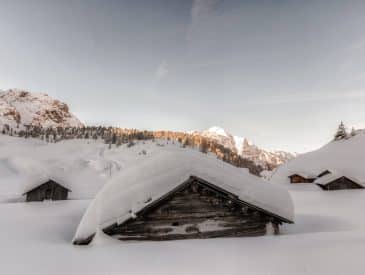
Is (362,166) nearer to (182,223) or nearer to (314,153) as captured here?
(314,153)

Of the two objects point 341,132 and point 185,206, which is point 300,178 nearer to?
point 341,132

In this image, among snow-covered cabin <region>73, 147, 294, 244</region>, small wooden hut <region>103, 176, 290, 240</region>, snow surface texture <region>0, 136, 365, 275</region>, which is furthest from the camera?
small wooden hut <region>103, 176, 290, 240</region>

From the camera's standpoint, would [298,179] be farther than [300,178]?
Yes

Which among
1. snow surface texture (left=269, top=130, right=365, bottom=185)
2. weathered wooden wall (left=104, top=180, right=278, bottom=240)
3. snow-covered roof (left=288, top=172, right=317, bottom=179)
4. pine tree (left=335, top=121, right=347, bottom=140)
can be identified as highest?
pine tree (left=335, top=121, right=347, bottom=140)

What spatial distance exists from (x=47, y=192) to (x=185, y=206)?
2308 centimetres

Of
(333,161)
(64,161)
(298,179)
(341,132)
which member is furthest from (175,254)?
(64,161)

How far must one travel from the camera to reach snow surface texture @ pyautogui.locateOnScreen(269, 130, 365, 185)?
114 feet

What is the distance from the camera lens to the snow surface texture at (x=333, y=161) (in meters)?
34.8

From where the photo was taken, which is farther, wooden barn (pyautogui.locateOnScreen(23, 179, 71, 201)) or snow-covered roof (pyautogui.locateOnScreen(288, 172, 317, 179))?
snow-covered roof (pyautogui.locateOnScreen(288, 172, 317, 179))

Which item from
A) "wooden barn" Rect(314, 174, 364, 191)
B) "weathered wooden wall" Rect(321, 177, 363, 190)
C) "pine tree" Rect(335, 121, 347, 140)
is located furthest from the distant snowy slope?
"pine tree" Rect(335, 121, 347, 140)

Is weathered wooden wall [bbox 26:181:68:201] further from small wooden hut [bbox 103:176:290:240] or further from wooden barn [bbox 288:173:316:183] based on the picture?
wooden barn [bbox 288:173:316:183]

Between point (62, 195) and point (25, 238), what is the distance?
817 inches

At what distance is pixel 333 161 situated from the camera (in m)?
38.2

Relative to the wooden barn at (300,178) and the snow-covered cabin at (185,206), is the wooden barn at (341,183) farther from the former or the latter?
the snow-covered cabin at (185,206)
